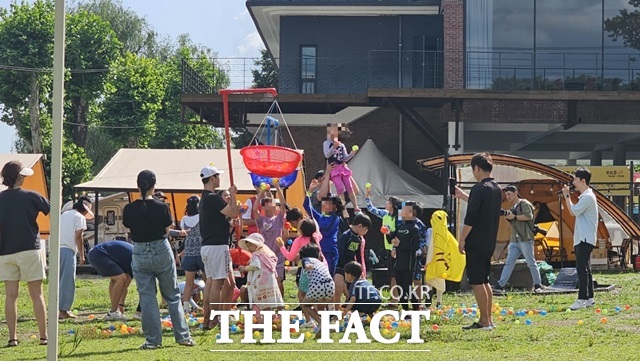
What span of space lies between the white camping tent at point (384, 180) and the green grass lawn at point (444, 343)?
47.3 feet

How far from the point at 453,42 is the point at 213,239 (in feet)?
71.1

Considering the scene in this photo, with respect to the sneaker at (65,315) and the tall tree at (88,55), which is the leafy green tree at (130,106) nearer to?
the tall tree at (88,55)

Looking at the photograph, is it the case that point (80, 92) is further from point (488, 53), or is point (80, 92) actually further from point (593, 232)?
point (593, 232)

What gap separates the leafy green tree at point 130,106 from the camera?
1939 inches

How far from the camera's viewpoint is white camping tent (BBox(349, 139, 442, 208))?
91.9 feet

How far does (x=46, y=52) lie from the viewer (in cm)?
4025

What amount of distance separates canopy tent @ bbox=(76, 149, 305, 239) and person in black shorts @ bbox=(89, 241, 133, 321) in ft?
34.5

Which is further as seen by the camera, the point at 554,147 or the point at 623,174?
the point at 554,147

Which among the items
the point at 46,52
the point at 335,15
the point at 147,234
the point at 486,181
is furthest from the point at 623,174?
the point at 46,52

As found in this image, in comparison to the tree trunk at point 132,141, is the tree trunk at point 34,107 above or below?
above

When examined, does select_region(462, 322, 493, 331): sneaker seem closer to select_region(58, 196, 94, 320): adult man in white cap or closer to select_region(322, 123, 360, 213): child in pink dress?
select_region(322, 123, 360, 213): child in pink dress

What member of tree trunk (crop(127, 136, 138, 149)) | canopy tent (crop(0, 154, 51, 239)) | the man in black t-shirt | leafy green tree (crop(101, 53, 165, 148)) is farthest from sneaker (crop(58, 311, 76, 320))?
tree trunk (crop(127, 136, 138, 149))

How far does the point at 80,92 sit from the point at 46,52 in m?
4.10

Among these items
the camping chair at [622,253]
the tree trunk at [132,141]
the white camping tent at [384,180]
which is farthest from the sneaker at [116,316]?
the tree trunk at [132,141]
